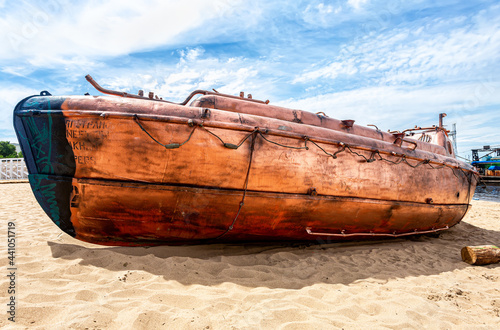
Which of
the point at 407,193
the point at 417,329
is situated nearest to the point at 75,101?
the point at 417,329

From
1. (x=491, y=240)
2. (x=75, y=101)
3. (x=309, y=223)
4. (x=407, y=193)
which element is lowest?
(x=491, y=240)

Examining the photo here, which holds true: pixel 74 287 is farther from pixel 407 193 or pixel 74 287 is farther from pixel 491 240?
pixel 491 240

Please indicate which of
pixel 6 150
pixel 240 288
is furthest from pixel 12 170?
pixel 6 150

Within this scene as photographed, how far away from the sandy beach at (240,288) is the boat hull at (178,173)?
34 cm

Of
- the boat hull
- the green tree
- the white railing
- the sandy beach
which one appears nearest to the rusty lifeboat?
the boat hull

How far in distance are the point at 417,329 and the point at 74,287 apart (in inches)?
110

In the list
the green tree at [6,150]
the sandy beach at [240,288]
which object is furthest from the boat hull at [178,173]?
the green tree at [6,150]

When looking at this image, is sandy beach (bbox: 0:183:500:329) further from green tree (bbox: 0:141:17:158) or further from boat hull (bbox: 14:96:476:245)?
green tree (bbox: 0:141:17:158)

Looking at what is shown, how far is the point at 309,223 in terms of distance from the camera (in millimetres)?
3600

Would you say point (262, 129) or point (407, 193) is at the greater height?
point (262, 129)

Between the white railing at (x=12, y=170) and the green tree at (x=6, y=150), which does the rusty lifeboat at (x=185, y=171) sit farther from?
the green tree at (x=6, y=150)

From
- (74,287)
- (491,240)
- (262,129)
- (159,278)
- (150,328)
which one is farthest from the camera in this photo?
(491,240)

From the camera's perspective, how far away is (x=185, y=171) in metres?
2.96

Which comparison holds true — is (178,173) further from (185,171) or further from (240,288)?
(240,288)
